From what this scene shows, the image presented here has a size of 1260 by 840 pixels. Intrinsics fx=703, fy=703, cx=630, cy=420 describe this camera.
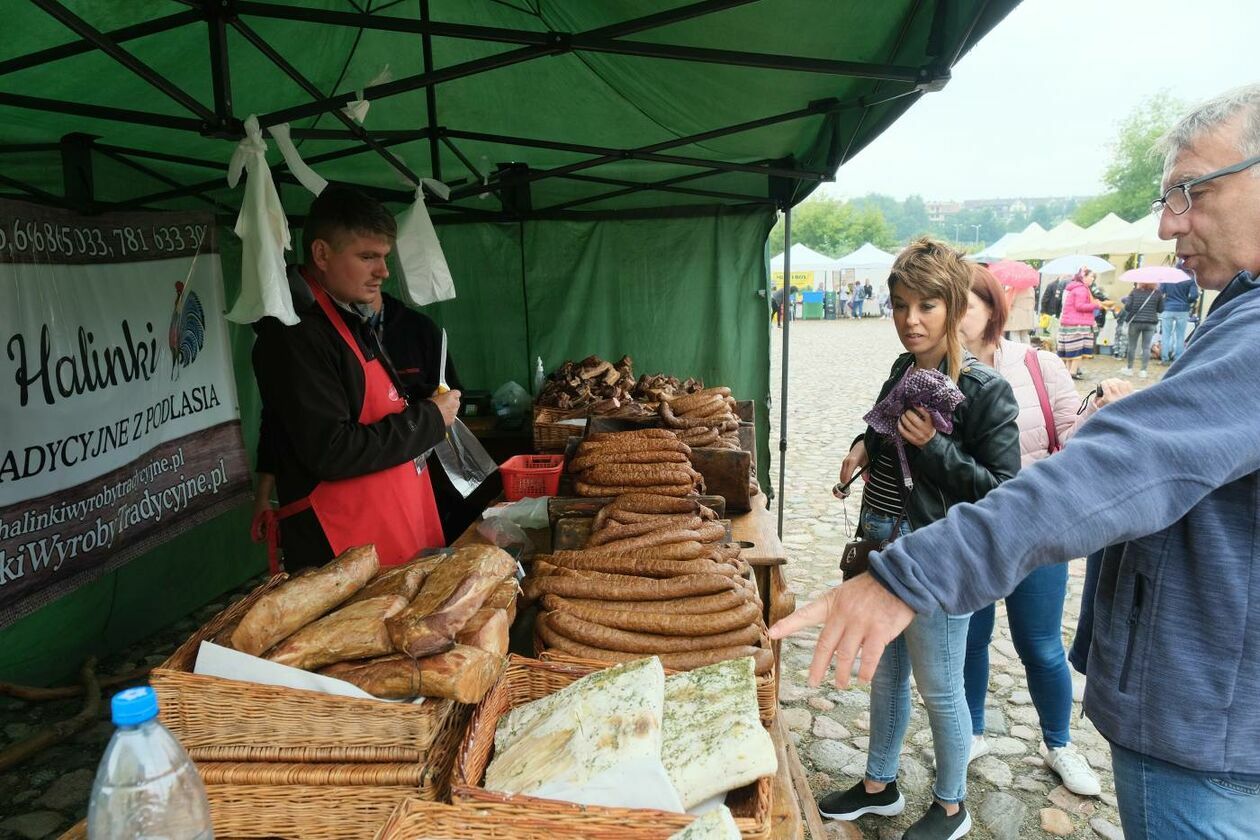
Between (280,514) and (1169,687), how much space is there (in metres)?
3.36

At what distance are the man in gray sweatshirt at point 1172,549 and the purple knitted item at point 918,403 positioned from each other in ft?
3.52

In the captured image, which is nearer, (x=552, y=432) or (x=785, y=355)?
(x=552, y=432)

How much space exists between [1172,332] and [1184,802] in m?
20.1

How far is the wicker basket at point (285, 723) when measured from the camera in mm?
→ 1615

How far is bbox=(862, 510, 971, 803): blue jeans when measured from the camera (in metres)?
2.93

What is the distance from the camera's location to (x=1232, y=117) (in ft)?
5.01

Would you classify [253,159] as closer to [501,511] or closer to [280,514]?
[280,514]

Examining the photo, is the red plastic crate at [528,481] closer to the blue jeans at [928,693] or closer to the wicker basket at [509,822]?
the blue jeans at [928,693]

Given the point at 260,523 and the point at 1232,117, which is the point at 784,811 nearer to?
the point at 1232,117

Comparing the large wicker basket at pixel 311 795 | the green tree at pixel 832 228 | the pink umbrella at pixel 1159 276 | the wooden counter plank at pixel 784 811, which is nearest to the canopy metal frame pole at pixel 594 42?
the large wicker basket at pixel 311 795

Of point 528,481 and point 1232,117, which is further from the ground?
point 1232,117

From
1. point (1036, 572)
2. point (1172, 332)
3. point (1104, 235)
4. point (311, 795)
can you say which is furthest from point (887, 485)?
point (1104, 235)

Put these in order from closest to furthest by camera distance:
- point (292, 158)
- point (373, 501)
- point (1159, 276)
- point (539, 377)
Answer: point (292, 158)
point (373, 501)
point (539, 377)
point (1159, 276)

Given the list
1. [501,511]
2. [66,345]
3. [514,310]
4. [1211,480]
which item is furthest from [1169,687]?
[514,310]
